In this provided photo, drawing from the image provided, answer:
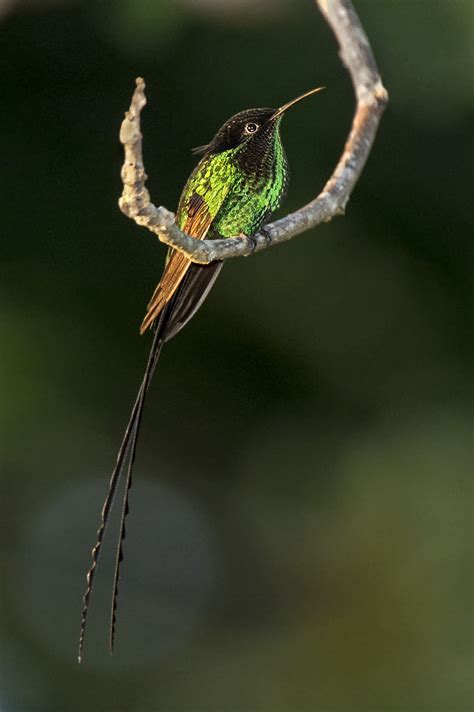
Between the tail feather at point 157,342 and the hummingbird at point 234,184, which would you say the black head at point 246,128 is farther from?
the tail feather at point 157,342

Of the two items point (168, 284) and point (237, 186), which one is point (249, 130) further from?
point (168, 284)

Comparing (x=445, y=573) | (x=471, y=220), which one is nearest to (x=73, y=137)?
(x=471, y=220)

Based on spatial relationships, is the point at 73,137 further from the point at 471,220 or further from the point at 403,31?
the point at 471,220

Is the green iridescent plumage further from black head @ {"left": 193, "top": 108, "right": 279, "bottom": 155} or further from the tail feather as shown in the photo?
the tail feather

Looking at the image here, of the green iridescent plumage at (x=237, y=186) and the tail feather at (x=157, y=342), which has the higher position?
the green iridescent plumage at (x=237, y=186)

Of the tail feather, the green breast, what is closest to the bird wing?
the tail feather

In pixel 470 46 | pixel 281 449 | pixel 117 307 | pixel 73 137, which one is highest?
pixel 73 137

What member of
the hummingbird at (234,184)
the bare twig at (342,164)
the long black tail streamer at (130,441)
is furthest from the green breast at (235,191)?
the long black tail streamer at (130,441)

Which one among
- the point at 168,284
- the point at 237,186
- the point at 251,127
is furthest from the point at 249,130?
the point at 168,284
